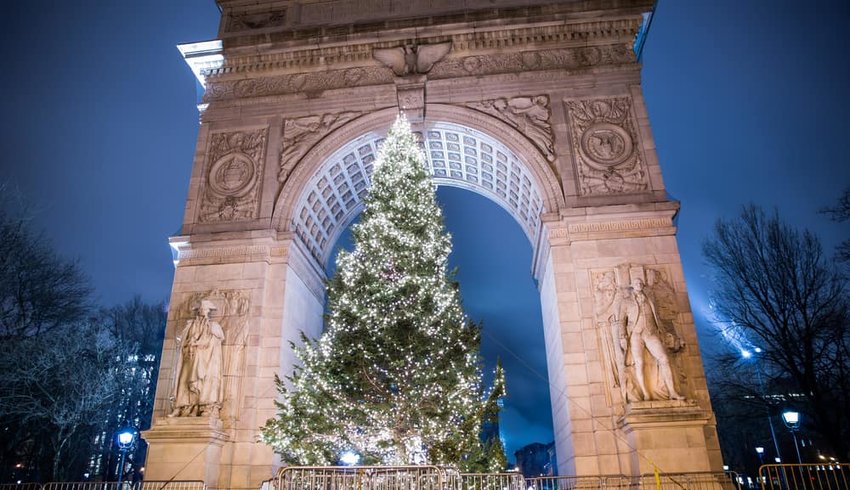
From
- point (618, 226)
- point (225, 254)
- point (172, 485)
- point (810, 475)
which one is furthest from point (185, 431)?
point (810, 475)

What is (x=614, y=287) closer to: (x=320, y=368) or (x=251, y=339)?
(x=320, y=368)

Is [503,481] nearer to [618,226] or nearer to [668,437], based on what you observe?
[668,437]

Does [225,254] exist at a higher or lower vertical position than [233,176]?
lower

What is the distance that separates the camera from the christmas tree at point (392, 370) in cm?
1266

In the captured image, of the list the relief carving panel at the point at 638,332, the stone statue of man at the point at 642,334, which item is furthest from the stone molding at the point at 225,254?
the stone statue of man at the point at 642,334

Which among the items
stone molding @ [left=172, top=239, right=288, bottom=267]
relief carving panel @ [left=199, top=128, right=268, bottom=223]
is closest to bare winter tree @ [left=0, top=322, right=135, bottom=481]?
stone molding @ [left=172, top=239, right=288, bottom=267]

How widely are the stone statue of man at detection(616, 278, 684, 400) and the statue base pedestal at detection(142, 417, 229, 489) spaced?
1104 cm

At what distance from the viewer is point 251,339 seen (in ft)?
52.2

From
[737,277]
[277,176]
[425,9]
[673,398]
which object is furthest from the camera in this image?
[737,277]

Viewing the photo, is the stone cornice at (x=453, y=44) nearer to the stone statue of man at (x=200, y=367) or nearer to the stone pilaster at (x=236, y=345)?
the stone pilaster at (x=236, y=345)

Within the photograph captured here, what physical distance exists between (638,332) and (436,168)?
461 inches

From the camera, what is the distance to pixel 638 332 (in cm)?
1384

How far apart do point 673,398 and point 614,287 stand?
11.0ft

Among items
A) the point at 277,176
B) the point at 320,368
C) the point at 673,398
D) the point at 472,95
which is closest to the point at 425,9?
the point at 472,95
